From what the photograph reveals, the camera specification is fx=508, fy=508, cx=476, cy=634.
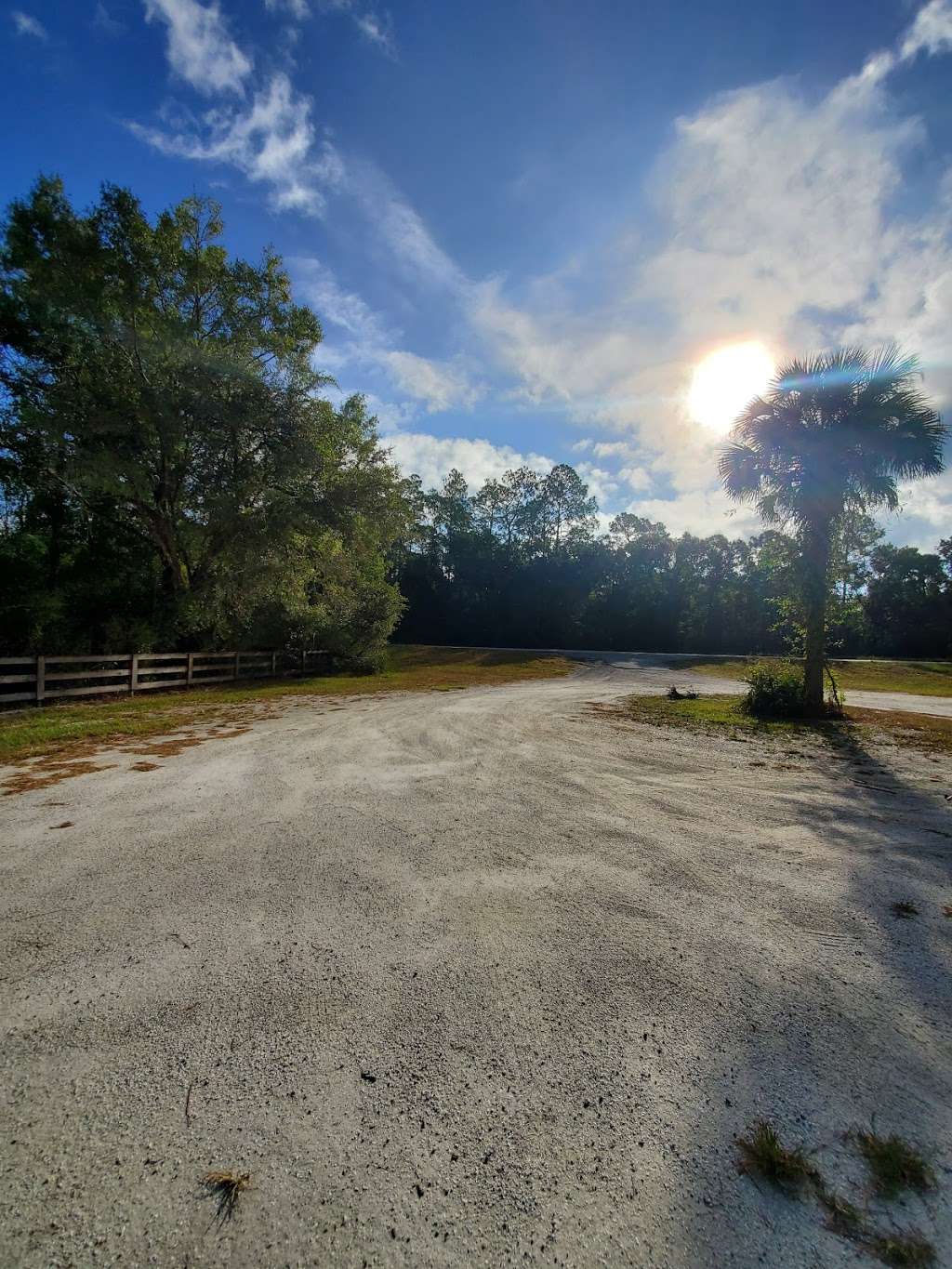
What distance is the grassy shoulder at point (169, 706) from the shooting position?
7.78 m

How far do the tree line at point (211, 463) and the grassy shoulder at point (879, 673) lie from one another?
9.31 meters

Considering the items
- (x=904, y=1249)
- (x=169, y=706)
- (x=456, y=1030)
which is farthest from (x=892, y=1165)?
(x=169, y=706)

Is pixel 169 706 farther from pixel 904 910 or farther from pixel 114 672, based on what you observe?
pixel 904 910

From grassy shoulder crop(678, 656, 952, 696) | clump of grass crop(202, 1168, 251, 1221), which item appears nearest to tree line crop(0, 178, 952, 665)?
grassy shoulder crop(678, 656, 952, 696)

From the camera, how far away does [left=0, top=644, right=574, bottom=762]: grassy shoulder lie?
7781mm

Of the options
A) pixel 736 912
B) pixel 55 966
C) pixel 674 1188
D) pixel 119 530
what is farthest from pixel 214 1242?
pixel 119 530

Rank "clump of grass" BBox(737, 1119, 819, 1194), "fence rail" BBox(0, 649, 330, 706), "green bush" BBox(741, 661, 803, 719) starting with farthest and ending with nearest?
"green bush" BBox(741, 661, 803, 719) → "fence rail" BBox(0, 649, 330, 706) → "clump of grass" BBox(737, 1119, 819, 1194)

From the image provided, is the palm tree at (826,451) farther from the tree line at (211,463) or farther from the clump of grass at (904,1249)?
the clump of grass at (904,1249)

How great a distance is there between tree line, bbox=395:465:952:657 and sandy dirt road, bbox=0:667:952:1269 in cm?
4459

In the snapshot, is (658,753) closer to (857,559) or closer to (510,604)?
(857,559)

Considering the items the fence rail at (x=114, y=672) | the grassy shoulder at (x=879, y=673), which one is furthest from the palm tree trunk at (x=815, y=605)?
the fence rail at (x=114, y=672)

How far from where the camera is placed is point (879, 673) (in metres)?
28.6

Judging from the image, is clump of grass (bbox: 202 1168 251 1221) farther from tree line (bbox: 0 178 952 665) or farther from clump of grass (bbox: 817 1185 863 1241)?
tree line (bbox: 0 178 952 665)

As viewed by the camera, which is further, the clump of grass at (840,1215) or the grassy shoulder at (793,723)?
the grassy shoulder at (793,723)
